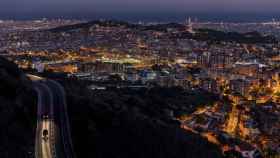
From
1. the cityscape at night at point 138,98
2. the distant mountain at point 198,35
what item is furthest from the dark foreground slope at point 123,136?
the distant mountain at point 198,35

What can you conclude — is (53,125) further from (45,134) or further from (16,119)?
(16,119)

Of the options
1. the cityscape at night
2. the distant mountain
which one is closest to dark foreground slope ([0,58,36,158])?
the cityscape at night

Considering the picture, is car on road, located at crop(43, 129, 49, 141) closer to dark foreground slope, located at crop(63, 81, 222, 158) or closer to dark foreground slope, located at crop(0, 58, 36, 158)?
dark foreground slope, located at crop(0, 58, 36, 158)

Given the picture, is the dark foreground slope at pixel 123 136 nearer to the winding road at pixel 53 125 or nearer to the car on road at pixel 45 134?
the winding road at pixel 53 125

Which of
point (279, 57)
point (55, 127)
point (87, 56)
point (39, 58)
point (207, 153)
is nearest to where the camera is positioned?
point (55, 127)

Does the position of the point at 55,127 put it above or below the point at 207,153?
above

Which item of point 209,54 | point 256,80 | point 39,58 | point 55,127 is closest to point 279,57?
point 209,54

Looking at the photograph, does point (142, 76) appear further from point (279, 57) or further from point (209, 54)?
point (279, 57)
